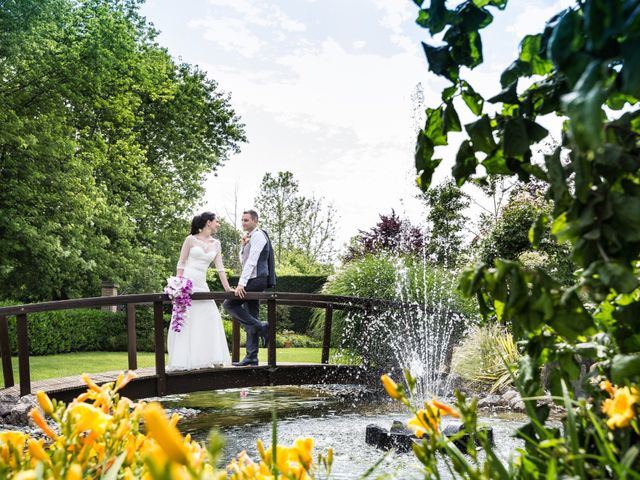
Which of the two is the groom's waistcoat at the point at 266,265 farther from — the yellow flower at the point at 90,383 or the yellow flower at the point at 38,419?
the yellow flower at the point at 38,419

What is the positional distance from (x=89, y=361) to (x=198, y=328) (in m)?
5.77

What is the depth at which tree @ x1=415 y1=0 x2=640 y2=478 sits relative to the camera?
2.39 feet

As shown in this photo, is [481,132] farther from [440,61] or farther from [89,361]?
[89,361]

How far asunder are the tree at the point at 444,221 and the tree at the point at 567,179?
60.7 ft

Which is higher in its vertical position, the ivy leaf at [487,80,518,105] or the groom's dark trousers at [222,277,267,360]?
the ivy leaf at [487,80,518,105]

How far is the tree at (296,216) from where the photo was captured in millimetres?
30859

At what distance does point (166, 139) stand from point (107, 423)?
2103cm

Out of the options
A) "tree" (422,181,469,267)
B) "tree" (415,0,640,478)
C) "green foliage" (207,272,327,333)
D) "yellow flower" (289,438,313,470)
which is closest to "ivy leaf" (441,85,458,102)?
"tree" (415,0,640,478)

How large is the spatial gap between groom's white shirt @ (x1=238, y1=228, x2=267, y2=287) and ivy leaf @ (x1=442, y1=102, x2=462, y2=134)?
22.1 ft

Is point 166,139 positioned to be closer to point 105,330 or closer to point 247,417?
point 105,330

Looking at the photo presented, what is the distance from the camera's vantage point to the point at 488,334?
9.15m

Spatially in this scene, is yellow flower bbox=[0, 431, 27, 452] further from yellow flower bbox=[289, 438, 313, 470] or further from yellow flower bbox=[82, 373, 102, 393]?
yellow flower bbox=[289, 438, 313, 470]

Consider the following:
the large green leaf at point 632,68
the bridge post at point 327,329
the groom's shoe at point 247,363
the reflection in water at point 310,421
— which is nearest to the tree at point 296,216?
the reflection in water at point 310,421

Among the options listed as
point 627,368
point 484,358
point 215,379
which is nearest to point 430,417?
point 627,368
